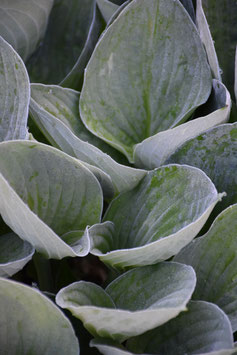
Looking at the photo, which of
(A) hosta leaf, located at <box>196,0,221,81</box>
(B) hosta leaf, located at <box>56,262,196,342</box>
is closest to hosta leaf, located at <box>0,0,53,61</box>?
(A) hosta leaf, located at <box>196,0,221,81</box>

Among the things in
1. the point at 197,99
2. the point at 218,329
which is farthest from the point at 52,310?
the point at 197,99

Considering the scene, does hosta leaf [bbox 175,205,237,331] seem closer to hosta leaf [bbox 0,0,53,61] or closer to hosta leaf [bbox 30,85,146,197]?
hosta leaf [bbox 30,85,146,197]

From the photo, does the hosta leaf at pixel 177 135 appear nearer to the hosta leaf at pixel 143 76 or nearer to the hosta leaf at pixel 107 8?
the hosta leaf at pixel 143 76

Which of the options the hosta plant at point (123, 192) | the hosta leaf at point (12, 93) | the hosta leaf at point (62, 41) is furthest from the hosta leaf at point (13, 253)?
the hosta leaf at point (62, 41)

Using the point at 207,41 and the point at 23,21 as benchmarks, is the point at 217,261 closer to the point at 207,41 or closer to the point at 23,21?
the point at 207,41

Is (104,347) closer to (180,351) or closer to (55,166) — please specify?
(180,351)

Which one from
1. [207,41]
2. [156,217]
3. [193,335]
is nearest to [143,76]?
[207,41]

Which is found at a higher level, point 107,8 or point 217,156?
point 107,8

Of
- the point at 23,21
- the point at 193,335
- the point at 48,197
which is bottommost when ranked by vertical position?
the point at 193,335
